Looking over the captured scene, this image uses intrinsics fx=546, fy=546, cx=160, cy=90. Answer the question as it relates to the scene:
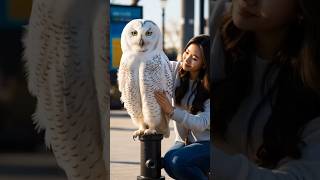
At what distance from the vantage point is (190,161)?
10.1 feet

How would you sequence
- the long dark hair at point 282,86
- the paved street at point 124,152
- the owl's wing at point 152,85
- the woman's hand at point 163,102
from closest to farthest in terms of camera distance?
the long dark hair at point 282,86, the woman's hand at point 163,102, the owl's wing at point 152,85, the paved street at point 124,152

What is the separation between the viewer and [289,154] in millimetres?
1859

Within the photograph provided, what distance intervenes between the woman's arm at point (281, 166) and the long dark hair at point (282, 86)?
Result: 0.03m

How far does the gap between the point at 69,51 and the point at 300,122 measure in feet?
2.78

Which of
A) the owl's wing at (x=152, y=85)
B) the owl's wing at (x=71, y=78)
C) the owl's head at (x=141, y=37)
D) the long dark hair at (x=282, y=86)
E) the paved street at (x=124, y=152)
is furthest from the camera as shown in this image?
the paved street at (x=124, y=152)

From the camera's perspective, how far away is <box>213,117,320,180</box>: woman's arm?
1.85m

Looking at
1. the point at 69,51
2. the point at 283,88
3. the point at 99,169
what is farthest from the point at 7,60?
the point at 283,88

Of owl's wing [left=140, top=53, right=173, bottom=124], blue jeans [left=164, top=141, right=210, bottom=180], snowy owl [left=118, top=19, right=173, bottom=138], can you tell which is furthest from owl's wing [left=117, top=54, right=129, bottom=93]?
blue jeans [left=164, top=141, right=210, bottom=180]

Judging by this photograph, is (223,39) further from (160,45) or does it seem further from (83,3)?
(160,45)

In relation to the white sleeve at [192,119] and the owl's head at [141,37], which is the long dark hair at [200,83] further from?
the owl's head at [141,37]

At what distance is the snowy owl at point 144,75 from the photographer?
3.06 m

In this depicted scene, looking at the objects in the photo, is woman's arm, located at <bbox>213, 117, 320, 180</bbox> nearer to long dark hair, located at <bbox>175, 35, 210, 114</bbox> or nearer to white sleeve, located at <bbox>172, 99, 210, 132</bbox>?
white sleeve, located at <bbox>172, 99, 210, 132</bbox>

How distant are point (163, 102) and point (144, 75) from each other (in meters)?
0.21

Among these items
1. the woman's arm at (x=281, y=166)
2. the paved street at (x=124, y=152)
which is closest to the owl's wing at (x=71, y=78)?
the woman's arm at (x=281, y=166)
